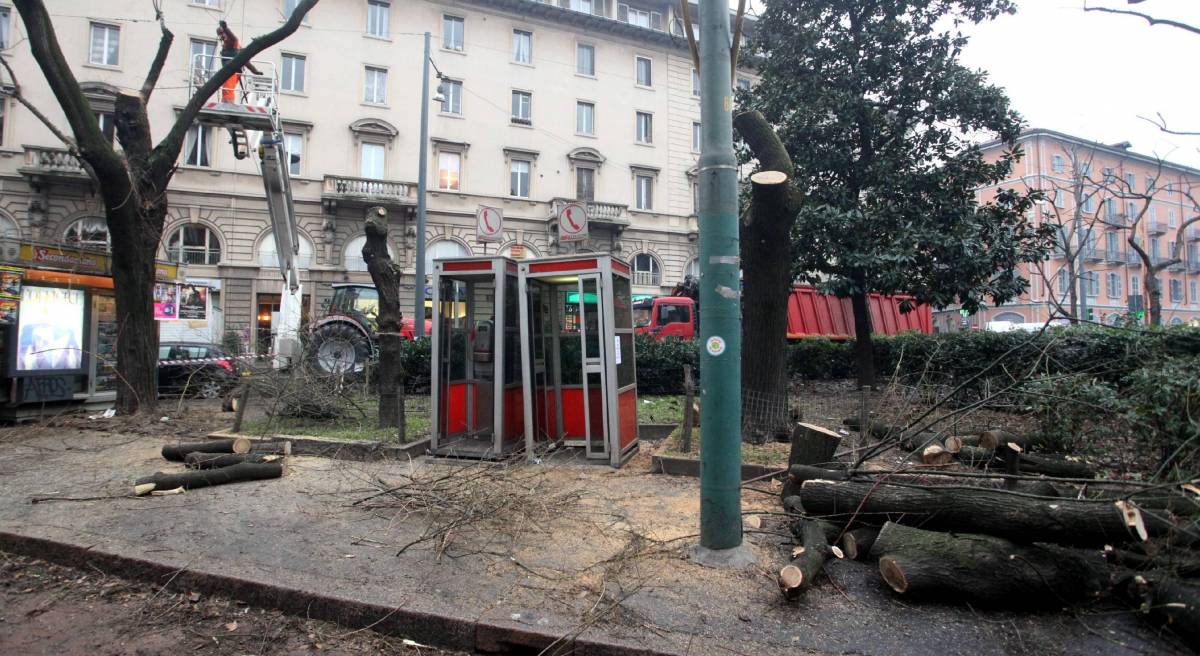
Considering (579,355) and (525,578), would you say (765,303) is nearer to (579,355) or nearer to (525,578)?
(579,355)

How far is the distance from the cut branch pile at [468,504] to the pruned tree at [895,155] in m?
8.12

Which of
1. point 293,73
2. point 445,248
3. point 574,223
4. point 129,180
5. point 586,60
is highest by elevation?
point 586,60

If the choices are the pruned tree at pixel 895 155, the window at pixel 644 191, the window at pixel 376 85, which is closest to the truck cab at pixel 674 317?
the pruned tree at pixel 895 155

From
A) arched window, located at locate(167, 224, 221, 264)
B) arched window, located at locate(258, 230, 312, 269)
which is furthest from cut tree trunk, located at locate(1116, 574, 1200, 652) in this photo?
arched window, located at locate(167, 224, 221, 264)

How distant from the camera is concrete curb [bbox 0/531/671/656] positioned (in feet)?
10.5

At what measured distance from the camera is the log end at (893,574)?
359cm

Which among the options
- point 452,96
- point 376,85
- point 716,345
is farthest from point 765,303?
point 376,85

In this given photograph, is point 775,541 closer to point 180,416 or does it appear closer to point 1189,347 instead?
point 1189,347

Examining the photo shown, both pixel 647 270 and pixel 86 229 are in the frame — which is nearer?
pixel 86 229

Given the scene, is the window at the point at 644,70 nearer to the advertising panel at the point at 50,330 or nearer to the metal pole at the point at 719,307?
the advertising panel at the point at 50,330

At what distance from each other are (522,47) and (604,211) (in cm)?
958

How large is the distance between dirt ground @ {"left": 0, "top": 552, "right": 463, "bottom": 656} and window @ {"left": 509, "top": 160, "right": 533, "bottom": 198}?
1139 inches

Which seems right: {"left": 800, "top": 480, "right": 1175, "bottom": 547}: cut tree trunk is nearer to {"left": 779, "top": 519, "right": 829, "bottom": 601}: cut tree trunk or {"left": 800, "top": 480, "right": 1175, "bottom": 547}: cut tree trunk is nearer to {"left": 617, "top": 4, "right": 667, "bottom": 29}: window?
{"left": 779, "top": 519, "right": 829, "bottom": 601}: cut tree trunk

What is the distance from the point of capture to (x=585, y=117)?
33500mm
